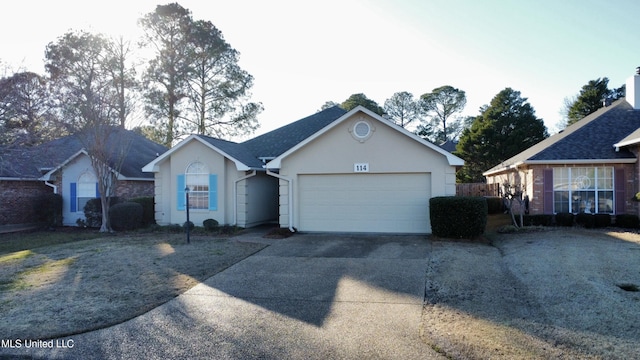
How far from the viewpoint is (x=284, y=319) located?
221 inches

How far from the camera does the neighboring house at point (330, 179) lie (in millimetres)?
13398

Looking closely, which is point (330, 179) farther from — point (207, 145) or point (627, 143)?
point (627, 143)

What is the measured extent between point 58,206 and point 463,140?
98.3 feet

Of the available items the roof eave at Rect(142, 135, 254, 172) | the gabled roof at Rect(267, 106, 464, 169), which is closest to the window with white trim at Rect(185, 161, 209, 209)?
the roof eave at Rect(142, 135, 254, 172)

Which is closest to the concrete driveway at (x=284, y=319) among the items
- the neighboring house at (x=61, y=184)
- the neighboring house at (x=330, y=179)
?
the neighboring house at (x=330, y=179)

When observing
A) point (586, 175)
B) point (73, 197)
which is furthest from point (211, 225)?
point (586, 175)

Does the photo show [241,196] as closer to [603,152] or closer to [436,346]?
[436,346]

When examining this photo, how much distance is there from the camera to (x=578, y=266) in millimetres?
8031

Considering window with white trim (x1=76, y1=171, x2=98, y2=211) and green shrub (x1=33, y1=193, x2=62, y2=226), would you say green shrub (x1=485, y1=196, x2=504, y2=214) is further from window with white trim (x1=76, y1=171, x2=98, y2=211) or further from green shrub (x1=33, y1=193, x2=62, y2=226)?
green shrub (x1=33, y1=193, x2=62, y2=226)

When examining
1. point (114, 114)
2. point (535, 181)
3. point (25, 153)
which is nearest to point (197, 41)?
point (114, 114)

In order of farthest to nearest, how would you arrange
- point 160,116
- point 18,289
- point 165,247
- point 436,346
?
point 160,116 < point 165,247 < point 18,289 < point 436,346

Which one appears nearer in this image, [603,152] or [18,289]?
[18,289]

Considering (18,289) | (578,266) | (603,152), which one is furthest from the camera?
(603,152)

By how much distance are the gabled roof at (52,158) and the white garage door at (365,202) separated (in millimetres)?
8880
